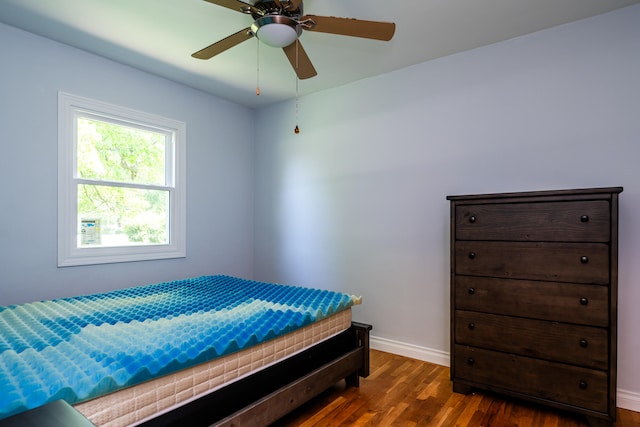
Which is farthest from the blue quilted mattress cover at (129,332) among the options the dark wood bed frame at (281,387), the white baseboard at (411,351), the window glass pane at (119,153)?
the window glass pane at (119,153)

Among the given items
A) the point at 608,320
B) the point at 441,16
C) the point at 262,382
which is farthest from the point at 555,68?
the point at 262,382

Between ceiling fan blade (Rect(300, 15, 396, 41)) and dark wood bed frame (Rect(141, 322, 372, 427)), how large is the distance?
1.78 meters

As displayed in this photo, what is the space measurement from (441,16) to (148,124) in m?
2.56

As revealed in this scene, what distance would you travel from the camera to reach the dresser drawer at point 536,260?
1913 mm

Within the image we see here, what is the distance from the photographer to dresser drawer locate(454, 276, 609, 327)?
Result: 1910 millimetres

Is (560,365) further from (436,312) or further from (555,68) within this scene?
(555,68)

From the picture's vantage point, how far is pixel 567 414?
2.05 m

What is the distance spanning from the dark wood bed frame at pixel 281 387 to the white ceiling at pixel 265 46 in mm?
2063

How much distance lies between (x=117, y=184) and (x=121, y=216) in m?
0.28

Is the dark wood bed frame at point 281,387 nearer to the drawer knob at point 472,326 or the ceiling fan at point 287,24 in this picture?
the drawer knob at point 472,326

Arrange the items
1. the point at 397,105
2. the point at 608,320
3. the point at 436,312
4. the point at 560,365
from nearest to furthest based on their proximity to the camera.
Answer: the point at 608,320 → the point at 560,365 → the point at 436,312 → the point at 397,105

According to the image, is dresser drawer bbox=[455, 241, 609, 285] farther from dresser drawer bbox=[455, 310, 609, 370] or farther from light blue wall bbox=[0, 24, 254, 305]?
light blue wall bbox=[0, 24, 254, 305]

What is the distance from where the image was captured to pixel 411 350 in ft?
9.67

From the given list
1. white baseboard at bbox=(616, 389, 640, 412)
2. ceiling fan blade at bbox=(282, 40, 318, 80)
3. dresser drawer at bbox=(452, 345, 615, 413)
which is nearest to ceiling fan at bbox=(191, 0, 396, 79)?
ceiling fan blade at bbox=(282, 40, 318, 80)
